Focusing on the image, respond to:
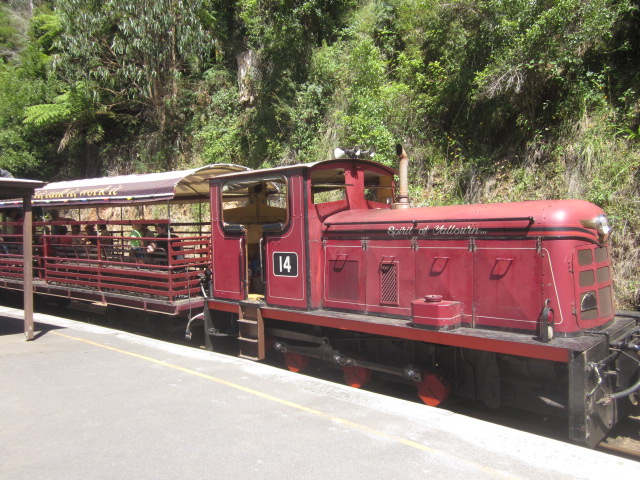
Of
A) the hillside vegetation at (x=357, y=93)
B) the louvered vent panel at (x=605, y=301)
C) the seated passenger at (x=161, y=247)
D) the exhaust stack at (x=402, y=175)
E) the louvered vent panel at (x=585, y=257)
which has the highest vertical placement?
the hillside vegetation at (x=357, y=93)

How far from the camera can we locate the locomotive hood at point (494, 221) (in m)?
4.48

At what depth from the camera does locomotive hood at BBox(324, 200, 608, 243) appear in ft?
14.7

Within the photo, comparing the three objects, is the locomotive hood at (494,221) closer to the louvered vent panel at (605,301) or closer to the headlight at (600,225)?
the headlight at (600,225)

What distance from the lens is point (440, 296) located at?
4992 mm

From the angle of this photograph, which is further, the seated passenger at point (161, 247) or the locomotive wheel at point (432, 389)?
the seated passenger at point (161, 247)

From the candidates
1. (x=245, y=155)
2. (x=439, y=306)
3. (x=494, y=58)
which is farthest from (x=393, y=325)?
(x=245, y=155)

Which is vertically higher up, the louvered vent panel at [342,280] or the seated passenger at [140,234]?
the seated passenger at [140,234]

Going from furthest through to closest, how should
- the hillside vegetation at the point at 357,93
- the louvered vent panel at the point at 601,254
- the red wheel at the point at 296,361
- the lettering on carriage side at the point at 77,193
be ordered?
1. the hillside vegetation at the point at 357,93
2. the lettering on carriage side at the point at 77,193
3. the red wheel at the point at 296,361
4. the louvered vent panel at the point at 601,254

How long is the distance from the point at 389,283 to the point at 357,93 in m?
8.18

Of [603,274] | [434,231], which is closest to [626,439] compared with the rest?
[603,274]

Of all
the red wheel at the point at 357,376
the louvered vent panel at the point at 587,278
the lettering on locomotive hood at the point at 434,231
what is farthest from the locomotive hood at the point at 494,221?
the red wheel at the point at 357,376

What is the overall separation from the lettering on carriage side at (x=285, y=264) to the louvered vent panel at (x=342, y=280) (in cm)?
46

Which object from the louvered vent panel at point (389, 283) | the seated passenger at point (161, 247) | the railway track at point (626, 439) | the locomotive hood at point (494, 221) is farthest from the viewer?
the seated passenger at point (161, 247)

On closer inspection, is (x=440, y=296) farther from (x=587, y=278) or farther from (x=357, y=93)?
(x=357, y=93)
